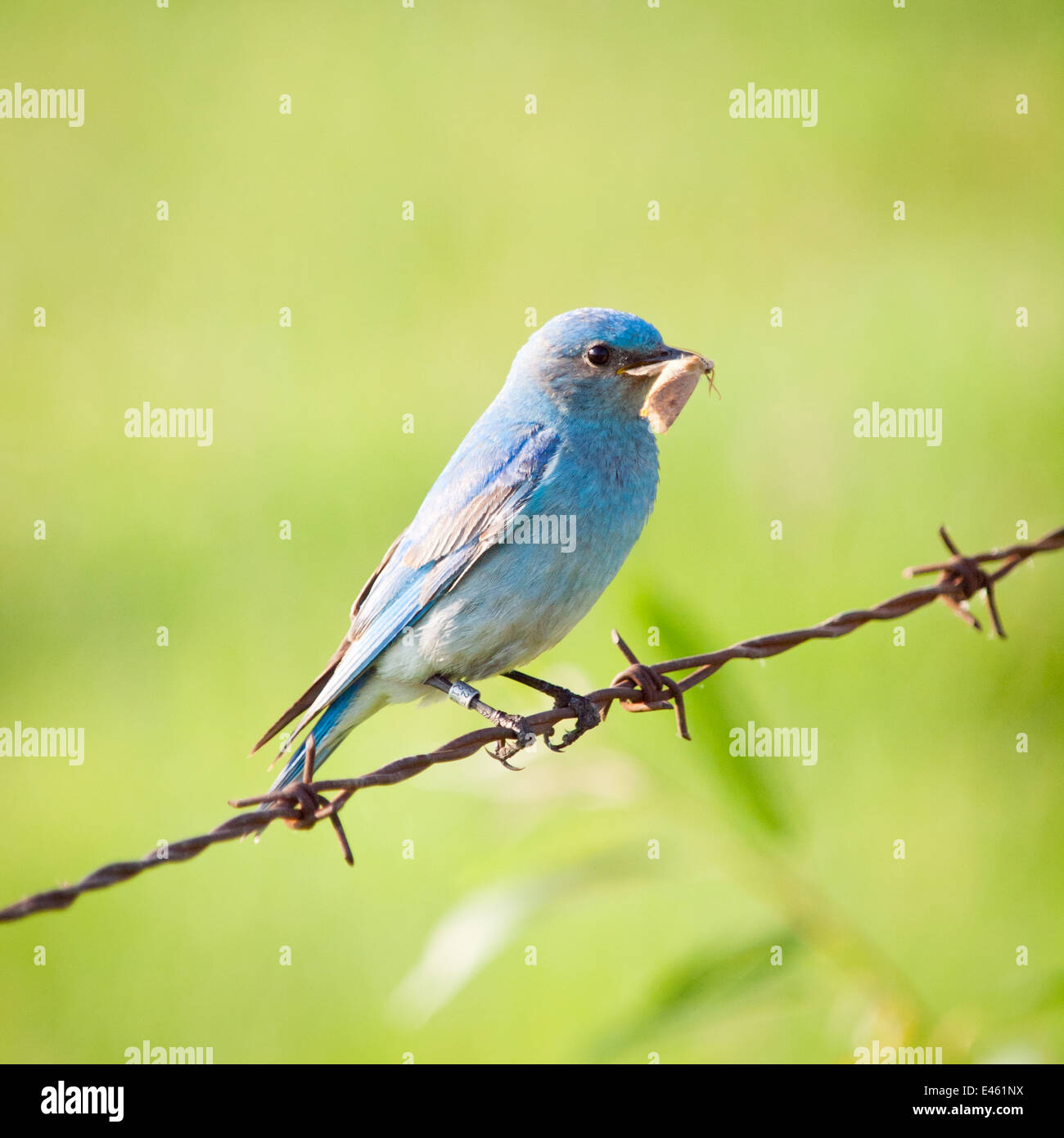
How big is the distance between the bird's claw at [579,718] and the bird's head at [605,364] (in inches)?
38.9

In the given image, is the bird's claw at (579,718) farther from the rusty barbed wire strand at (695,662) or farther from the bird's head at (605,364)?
the bird's head at (605,364)

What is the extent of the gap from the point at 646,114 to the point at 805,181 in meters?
1.65

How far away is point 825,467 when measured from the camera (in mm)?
Result: 8320

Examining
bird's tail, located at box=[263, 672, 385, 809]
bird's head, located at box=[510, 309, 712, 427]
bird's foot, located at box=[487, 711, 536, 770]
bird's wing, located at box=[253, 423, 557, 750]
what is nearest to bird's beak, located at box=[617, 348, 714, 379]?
bird's head, located at box=[510, 309, 712, 427]

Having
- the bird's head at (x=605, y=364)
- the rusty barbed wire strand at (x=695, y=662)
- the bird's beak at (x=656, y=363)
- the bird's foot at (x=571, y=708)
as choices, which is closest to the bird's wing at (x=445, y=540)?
the bird's head at (x=605, y=364)

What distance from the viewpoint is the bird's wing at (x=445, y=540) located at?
4418 millimetres

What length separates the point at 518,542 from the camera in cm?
438

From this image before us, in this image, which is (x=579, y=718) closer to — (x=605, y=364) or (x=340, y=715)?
(x=340, y=715)

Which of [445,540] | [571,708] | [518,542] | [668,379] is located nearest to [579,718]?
[571,708]

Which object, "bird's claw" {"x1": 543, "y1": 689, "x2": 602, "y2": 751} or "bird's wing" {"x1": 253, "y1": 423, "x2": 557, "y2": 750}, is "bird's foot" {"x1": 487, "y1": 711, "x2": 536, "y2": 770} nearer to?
"bird's claw" {"x1": 543, "y1": 689, "x2": 602, "y2": 751}

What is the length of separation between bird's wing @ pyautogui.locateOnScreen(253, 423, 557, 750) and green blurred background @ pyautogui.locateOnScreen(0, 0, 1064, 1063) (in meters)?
0.50

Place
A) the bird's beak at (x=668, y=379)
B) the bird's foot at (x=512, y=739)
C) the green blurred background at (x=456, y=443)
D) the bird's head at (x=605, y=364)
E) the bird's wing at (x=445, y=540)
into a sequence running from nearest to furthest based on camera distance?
the bird's foot at (x=512, y=739), the bird's wing at (x=445, y=540), the bird's beak at (x=668, y=379), the bird's head at (x=605, y=364), the green blurred background at (x=456, y=443)

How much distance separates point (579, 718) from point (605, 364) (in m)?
1.21

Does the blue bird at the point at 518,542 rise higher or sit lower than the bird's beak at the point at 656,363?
lower
